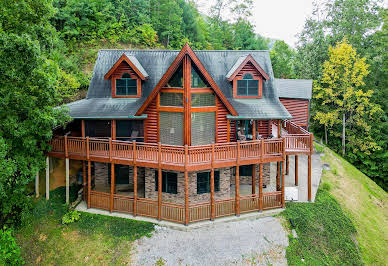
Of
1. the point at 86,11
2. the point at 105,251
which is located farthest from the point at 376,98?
the point at 86,11

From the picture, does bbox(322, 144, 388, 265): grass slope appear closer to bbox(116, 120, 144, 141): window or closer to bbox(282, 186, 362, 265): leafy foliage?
bbox(282, 186, 362, 265): leafy foliage

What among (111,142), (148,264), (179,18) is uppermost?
(179,18)

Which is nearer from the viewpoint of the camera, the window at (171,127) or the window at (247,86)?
the window at (171,127)

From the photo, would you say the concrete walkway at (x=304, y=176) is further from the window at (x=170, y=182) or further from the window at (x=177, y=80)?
the window at (x=177, y=80)

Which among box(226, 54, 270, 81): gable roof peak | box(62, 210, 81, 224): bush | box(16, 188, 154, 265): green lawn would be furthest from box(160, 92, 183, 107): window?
box(62, 210, 81, 224): bush

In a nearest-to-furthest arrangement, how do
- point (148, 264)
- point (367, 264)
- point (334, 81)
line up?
point (148, 264), point (367, 264), point (334, 81)

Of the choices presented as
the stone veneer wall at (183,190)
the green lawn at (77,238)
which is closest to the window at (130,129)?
the stone veneer wall at (183,190)

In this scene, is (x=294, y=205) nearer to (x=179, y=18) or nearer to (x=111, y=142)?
(x=111, y=142)
